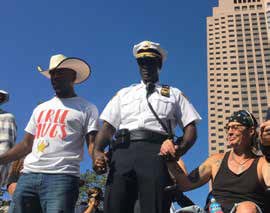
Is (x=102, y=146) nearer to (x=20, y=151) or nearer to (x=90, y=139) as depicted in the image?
(x=90, y=139)

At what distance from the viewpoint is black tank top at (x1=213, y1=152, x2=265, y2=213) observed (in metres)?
3.54

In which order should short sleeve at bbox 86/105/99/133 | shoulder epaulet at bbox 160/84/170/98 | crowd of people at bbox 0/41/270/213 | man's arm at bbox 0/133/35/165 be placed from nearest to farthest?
crowd of people at bbox 0/41/270/213
shoulder epaulet at bbox 160/84/170/98
short sleeve at bbox 86/105/99/133
man's arm at bbox 0/133/35/165

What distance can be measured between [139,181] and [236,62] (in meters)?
146

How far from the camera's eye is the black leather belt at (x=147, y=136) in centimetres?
347

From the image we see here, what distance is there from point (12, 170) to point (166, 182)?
274 cm

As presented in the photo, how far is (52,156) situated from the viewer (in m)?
3.81

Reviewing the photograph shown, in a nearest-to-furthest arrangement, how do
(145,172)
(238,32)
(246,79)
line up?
(145,172) < (246,79) < (238,32)

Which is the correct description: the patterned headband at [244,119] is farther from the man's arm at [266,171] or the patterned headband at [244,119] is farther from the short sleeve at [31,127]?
the short sleeve at [31,127]

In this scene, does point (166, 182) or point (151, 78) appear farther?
point (151, 78)

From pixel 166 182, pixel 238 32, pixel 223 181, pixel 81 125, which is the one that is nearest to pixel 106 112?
pixel 81 125

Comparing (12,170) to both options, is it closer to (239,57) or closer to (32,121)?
(32,121)

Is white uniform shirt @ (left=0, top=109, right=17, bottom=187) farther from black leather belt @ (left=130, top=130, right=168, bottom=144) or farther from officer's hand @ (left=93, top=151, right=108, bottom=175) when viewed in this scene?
black leather belt @ (left=130, top=130, right=168, bottom=144)

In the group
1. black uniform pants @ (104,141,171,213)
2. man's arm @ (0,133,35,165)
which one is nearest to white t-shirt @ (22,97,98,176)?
man's arm @ (0,133,35,165)

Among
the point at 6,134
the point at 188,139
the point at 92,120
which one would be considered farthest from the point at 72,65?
the point at 188,139
